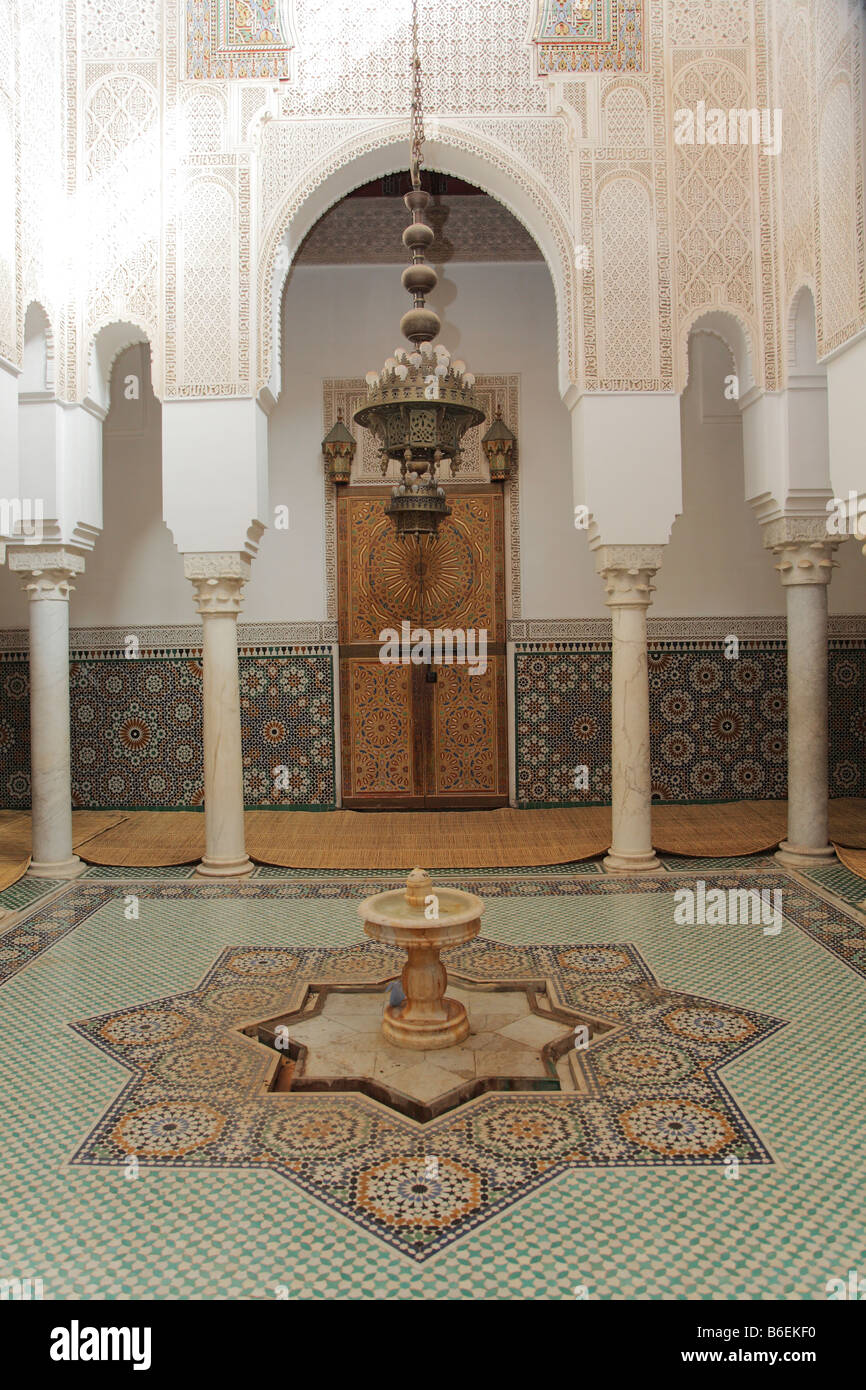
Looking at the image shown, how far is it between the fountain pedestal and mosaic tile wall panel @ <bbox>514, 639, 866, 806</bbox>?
154 inches

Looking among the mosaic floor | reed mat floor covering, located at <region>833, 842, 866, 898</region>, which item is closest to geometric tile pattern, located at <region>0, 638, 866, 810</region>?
reed mat floor covering, located at <region>833, 842, 866, 898</region>

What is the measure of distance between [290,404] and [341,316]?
75 centimetres

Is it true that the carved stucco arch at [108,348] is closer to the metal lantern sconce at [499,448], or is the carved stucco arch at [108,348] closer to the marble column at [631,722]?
the metal lantern sconce at [499,448]

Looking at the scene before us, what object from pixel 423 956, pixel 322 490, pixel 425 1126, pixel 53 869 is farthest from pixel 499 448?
pixel 425 1126

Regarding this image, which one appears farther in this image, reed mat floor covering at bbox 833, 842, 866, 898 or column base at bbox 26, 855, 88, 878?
column base at bbox 26, 855, 88, 878

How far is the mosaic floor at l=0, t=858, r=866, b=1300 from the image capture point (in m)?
2.17

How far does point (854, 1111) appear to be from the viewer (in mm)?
2836

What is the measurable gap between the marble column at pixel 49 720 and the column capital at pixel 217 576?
789 mm

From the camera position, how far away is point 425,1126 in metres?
2.79

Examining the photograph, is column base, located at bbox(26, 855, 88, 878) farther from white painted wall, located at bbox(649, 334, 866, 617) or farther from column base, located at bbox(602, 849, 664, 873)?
white painted wall, located at bbox(649, 334, 866, 617)

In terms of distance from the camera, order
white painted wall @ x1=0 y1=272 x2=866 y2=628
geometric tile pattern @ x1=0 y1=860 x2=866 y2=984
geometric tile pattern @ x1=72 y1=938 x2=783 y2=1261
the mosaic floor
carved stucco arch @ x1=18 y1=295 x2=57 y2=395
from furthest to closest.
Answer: white painted wall @ x1=0 y1=272 x2=866 y2=628 → carved stucco arch @ x1=18 y1=295 x2=57 y2=395 → geometric tile pattern @ x1=0 y1=860 x2=866 y2=984 → geometric tile pattern @ x1=72 y1=938 x2=783 y2=1261 → the mosaic floor

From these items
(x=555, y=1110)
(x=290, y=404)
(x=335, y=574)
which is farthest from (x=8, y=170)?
(x=555, y=1110)
